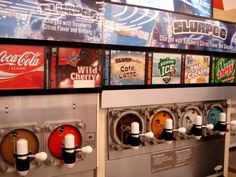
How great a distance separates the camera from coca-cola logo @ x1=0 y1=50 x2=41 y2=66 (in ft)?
2.96

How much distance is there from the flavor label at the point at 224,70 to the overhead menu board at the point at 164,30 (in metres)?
0.06

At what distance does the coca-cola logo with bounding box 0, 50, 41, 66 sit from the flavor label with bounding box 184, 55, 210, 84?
0.78 metres

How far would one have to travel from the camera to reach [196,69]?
144 centimetres

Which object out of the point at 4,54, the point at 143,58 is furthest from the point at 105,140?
the point at 4,54

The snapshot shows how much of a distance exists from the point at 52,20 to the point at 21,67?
0.20 metres

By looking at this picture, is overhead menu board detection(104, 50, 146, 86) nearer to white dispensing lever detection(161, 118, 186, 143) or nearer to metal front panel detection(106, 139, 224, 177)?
white dispensing lever detection(161, 118, 186, 143)

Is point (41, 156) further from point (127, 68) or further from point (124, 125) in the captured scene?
point (127, 68)

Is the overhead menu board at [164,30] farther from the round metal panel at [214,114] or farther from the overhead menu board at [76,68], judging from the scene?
the round metal panel at [214,114]

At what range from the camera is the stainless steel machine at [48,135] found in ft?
3.01

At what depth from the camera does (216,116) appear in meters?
1.54

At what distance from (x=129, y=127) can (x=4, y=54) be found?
60 cm

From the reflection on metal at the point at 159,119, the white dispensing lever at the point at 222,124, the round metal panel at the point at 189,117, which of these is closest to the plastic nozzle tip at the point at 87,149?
the reflection on metal at the point at 159,119

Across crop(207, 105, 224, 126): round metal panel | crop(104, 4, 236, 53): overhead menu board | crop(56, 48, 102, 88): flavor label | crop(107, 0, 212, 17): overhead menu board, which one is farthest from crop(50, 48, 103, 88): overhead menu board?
crop(207, 105, 224, 126): round metal panel

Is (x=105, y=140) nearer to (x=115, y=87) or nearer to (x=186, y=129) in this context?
(x=115, y=87)
